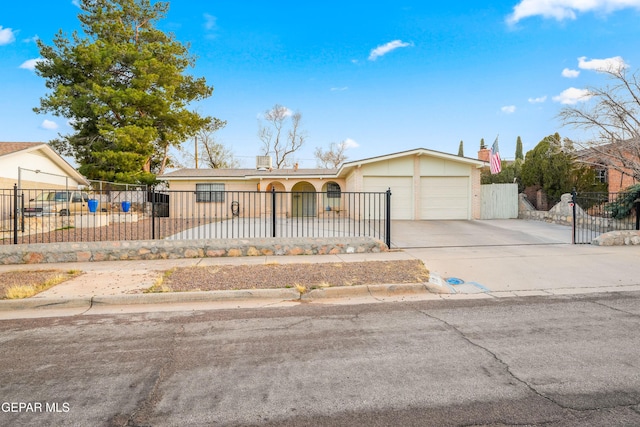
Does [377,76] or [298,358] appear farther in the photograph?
[377,76]

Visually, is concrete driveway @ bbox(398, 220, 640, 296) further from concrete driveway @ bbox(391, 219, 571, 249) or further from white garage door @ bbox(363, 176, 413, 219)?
white garage door @ bbox(363, 176, 413, 219)

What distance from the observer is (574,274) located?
6988 millimetres

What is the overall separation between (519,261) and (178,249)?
8221 mm

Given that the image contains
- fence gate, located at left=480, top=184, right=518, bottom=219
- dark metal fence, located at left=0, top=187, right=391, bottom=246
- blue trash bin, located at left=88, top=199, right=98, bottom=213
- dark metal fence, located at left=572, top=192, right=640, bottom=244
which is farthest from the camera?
fence gate, located at left=480, top=184, right=518, bottom=219

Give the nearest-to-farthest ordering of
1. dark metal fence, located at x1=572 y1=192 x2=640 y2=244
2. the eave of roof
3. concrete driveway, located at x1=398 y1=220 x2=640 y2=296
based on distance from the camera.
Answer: concrete driveway, located at x1=398 y1=220 x2=640 y2=296
dark metal fence, located at x1=572 y1=192 x2=640 y2=244
the eave of roof

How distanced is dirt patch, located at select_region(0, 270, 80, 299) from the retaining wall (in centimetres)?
117

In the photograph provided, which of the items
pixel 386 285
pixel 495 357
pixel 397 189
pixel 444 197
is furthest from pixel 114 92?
pixel 495 357

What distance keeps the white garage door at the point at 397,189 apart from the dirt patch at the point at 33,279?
1352cm

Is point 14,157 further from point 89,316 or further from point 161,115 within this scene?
point 89,316

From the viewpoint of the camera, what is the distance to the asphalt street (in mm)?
2531

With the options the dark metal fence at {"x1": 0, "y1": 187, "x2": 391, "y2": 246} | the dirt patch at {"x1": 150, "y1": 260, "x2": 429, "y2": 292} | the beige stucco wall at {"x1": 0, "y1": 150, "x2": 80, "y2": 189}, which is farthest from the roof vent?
the dirt patch at {"x1": 150, "y1": 260, "x2": 429, "y2": 292}

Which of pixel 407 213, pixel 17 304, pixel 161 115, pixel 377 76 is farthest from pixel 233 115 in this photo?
pixel 17 304

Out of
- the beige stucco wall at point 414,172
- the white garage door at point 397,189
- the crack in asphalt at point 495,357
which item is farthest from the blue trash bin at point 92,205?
Answer: the crack in asphalt at point 495,357

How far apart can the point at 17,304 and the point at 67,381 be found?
326 centimetres
